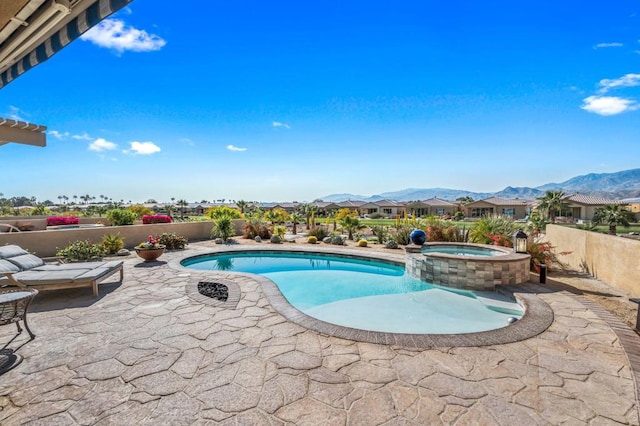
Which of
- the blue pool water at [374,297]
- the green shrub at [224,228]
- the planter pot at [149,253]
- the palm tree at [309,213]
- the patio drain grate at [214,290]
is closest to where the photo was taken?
the blue pool water at [374,297]

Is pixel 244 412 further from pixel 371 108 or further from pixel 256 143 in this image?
pixel 256 143

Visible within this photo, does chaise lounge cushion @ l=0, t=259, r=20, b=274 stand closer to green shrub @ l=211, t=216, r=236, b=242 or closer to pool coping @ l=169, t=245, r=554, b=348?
pool coping @ l=169, t=245, r=554, b=348

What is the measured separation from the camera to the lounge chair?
464cm

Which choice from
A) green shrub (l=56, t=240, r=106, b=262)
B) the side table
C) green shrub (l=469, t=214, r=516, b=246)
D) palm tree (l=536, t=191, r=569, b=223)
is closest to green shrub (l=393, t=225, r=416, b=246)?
green shrub (l=469, t=214, r=516, b=246)

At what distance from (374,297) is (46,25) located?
621cm

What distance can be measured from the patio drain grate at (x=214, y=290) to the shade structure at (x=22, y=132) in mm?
4920

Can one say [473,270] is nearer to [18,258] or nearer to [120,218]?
[18,258]

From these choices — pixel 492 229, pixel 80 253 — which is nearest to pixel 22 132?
pixel 80 253

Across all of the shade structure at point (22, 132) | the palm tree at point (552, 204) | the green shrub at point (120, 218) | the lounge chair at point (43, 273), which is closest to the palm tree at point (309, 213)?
the green shrub at point (120, 218)

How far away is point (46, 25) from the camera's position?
203 centimetres

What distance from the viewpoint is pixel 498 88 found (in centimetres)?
1527

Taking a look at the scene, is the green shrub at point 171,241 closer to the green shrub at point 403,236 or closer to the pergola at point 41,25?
the pergola at point 41,25

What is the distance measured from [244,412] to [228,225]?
11.4 m

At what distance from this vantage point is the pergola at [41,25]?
1779 mm
